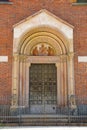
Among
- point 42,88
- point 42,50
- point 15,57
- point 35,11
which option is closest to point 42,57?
point 42,50

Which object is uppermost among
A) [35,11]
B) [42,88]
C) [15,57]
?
[35,11]

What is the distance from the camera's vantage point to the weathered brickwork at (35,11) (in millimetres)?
15023

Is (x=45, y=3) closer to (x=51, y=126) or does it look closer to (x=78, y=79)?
(x=78, y=79)

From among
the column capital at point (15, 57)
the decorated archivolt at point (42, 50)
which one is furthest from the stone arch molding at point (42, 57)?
the decorated archivolt at point (42, 50)

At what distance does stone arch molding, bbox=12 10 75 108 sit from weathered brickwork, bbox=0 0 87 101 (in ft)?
1.36

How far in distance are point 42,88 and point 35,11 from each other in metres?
3.96

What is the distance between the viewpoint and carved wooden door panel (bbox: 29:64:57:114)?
1523 centimetres

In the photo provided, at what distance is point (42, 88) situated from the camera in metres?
15.4

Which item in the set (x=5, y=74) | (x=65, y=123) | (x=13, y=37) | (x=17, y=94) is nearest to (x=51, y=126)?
(x=65, y=123)

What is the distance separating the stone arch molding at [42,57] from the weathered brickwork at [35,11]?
41 centimetres

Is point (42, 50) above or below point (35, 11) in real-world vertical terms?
below

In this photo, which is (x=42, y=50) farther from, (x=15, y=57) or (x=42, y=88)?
(x=42, y=88)

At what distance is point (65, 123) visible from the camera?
42.0ft

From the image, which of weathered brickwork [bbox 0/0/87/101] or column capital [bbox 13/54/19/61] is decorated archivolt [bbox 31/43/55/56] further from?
weathered brickwork [bbox 0/0/87/101]
